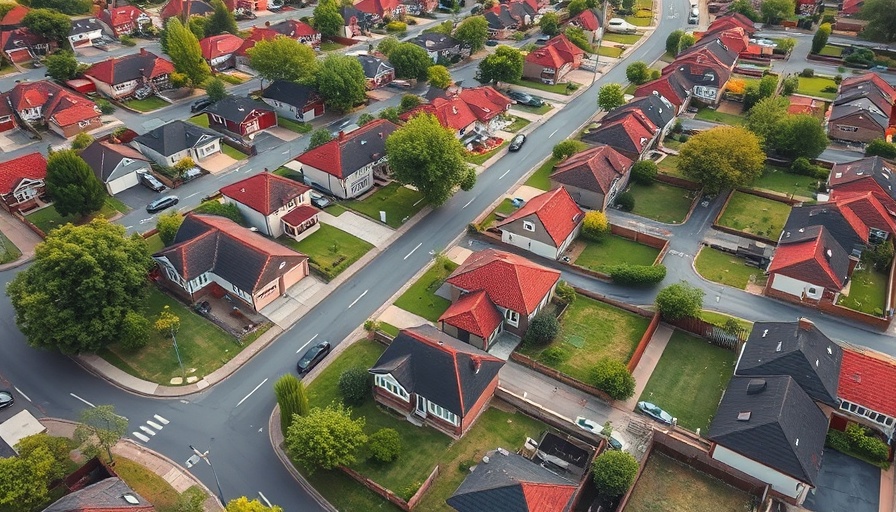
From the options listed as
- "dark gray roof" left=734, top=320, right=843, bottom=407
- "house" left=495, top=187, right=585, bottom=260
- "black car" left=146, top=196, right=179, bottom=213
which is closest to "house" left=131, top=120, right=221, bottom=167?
"black car" left=146, top=196, right=179, bottom=213

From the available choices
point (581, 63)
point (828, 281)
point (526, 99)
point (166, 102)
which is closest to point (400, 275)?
point (828, 281)

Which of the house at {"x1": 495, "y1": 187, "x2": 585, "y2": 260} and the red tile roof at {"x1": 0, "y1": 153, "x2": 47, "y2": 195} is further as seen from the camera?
the red tile roof at {"x1": 0, "y1": 153, "x2": 47, "y2": 195}

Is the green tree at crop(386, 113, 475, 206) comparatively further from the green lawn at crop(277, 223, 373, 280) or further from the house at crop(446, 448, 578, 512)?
the house at crop(446, 448, 578, 512)

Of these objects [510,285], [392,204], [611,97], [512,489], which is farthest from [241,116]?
[512,489]

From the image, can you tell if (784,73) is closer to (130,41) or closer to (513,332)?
(513,332)

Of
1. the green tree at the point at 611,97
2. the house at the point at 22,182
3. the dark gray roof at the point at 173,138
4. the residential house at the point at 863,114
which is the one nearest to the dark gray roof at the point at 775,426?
the green tree at the point at 611,97

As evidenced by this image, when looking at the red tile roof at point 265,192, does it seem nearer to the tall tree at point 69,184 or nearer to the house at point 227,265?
the house at point 227,265

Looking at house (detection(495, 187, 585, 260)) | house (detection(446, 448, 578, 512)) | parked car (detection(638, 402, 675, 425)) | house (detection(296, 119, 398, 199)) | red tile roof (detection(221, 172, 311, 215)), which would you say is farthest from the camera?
house (detection(296, 119, 398, 199))
